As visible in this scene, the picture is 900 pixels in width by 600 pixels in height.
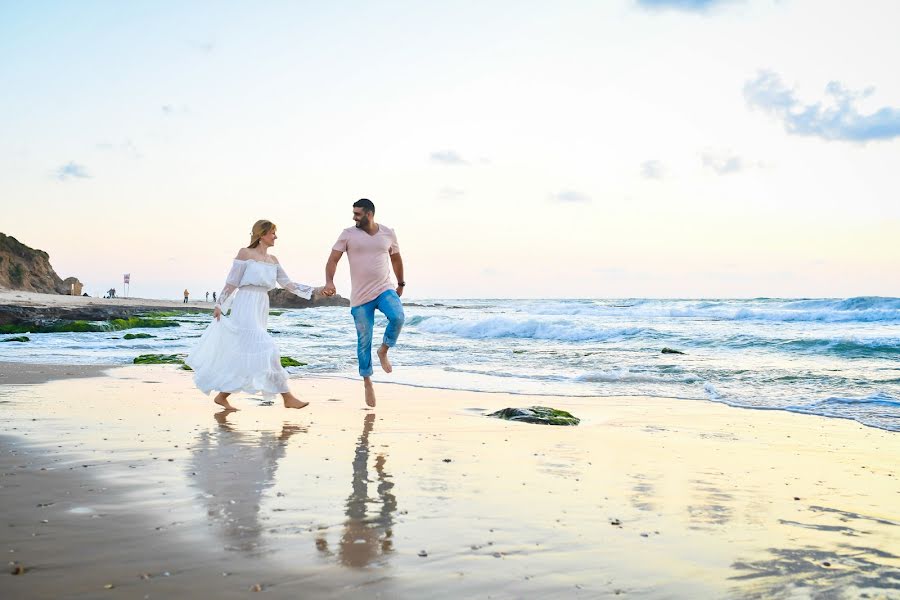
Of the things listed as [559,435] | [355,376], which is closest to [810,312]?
[355,376]

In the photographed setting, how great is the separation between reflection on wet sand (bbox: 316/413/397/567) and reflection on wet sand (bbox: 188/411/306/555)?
1.30 feet

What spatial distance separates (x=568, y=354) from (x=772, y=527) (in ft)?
49.1

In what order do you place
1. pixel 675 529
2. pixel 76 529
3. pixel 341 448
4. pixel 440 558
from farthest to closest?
1. pixel 341 448
2. pixel 675 529
3. pixel 76 529
4. pixel 440 558

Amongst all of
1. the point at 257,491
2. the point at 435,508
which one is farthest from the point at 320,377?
the point at 435,508

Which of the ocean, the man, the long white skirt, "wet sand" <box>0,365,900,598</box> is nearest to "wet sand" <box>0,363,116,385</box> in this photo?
the ocean

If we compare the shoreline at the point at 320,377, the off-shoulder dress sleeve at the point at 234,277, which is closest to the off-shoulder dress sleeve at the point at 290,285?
the off-shoulder dress sleeve at the point at 234,277

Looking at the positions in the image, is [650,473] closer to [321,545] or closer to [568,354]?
[321,545]

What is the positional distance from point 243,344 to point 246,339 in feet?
0.20

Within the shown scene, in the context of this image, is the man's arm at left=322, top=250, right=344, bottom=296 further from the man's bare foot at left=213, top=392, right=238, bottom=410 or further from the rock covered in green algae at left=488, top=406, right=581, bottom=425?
the rock covered in green algae at left=488, top=406, right=581, bottom=425

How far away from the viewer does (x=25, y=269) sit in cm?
7038

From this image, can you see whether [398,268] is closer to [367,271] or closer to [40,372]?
[367,271]

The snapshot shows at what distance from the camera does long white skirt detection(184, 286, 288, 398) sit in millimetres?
8133

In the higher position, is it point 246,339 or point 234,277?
point 234,277

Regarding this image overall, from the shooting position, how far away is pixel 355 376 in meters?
13.1
